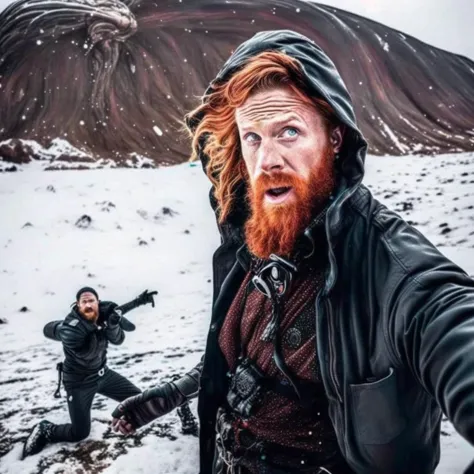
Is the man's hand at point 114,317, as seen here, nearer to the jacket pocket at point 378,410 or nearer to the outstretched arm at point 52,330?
the outstretched arm at point 52,330

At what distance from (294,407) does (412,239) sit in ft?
1.32

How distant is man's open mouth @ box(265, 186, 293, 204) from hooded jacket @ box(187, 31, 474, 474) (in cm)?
11

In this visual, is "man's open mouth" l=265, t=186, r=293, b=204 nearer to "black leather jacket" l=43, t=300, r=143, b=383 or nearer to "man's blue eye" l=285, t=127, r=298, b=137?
"man's blue eye" l=285, t=127, r=298, b=137

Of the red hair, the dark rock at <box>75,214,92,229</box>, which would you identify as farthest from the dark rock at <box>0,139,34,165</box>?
the red hair

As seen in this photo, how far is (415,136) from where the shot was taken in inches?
112

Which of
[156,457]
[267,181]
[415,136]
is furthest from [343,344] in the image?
[415,136]

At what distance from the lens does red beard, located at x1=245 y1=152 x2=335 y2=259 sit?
905 millimetres

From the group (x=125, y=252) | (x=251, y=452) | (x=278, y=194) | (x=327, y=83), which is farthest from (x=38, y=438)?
(x=327, y=83)

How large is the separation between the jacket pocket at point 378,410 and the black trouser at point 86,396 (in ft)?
5.71

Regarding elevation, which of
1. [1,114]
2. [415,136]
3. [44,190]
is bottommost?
[44,190]

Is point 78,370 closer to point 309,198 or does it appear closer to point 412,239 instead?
point 309,198

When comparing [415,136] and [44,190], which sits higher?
[415,136]

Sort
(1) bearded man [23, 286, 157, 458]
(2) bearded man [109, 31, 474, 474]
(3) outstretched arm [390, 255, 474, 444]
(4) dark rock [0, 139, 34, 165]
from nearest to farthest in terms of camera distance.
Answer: (3) outstretched arm [390, 255, 474, 444] < (2) bearded man [109, 31, 474, 474] < (1) bearded man [23, 286, 157, 458] < (4) dark rock [0, 139, 34, 165]

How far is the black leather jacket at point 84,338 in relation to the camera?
7.29 ft
